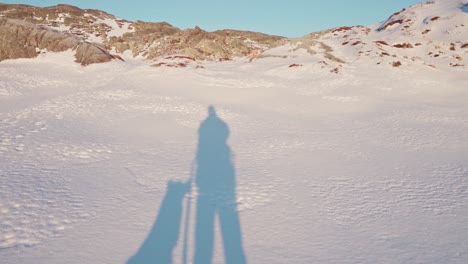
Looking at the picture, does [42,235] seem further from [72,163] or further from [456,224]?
[456,224]

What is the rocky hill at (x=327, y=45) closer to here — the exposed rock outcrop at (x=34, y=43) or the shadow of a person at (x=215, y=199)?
the exposed rock outcrop at (x=34, y=43)

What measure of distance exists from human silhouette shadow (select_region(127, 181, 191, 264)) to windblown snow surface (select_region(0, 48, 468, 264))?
6.6 inches

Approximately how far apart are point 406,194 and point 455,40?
34.3m

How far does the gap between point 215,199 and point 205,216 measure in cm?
85

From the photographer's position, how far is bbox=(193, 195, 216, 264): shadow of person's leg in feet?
17.0

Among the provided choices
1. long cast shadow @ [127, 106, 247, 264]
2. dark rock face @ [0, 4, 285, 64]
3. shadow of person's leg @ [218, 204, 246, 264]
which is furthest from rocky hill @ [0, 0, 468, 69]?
shadow of person's leg @ [218, 204, 246, 264]

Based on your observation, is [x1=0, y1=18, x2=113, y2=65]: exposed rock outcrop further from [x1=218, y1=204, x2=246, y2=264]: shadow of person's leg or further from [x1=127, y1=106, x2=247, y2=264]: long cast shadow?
[x1=218, y1=204, x2=246, y2=264]: shadow of person's leg

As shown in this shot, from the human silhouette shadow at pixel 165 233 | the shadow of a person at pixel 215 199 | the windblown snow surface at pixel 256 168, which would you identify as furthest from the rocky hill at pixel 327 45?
the human silhouette shadow at pixel 165 233

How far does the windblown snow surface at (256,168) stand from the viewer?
5.56 metres

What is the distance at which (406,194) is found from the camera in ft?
24.9

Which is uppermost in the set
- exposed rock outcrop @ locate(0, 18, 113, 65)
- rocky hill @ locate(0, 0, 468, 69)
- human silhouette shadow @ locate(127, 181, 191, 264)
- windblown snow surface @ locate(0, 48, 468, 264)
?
rocky hill @ locate(0, 0, 468, 69)

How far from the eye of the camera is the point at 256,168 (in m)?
9.46

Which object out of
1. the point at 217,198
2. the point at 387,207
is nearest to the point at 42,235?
the point at 217,198

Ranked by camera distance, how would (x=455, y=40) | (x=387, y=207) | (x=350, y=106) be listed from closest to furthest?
(x=387, y=207) → (x=350, y=106) → (x=455, y=40)
